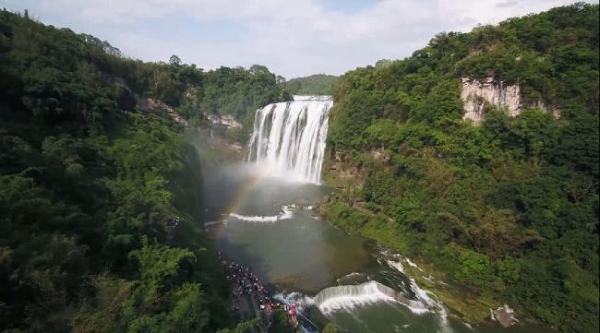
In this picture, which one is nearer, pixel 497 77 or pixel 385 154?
pixel 497 77

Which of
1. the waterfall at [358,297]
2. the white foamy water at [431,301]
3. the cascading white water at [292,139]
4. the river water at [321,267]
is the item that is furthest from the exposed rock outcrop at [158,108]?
the white foamy water at [431,301]

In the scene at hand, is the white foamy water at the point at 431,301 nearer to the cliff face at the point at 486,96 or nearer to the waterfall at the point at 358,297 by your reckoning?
the waterfall at the point at 358,297

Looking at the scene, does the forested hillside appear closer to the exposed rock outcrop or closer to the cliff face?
the cliff face

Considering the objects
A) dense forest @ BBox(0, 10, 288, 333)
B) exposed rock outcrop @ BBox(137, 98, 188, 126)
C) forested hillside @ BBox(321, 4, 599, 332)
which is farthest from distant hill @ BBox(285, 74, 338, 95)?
dense forest @ BBox(0, 10, 288, 333)

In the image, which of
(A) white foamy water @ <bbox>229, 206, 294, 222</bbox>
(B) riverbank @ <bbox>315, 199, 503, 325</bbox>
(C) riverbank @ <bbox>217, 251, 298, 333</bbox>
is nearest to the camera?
(C) riverbank @ <bbox>217, 251, 298, 333</bbox>

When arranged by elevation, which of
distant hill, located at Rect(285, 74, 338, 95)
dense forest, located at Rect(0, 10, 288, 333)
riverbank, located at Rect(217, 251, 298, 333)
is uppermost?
distant hill, located at Rect(285, 74, 338, 95)

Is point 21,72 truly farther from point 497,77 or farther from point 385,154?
point 497,77

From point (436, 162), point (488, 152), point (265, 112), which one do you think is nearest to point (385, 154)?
point (436, 162)
